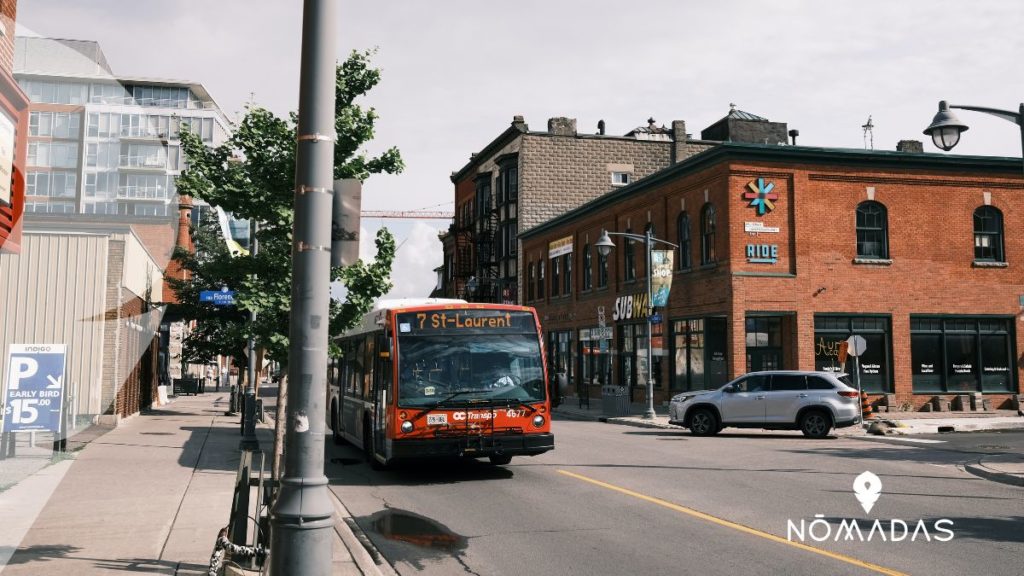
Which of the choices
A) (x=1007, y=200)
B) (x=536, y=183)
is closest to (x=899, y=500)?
(x=1007, y=200)

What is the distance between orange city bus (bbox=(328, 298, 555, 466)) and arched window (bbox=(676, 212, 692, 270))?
21180mm

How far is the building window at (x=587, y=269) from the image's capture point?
145 feet

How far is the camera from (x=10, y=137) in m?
9.52

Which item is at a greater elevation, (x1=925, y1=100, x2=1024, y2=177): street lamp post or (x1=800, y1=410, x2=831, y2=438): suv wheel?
(x1=925, y1=100, x2=1024, y2=177): street lamp post

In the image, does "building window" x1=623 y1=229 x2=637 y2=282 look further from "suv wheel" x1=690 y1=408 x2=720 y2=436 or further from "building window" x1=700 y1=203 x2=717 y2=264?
"suv wheel" x1=690 y1=408 x2=720 y2=436

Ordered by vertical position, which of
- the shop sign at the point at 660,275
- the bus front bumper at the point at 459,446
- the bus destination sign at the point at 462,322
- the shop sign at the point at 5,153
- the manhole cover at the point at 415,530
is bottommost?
the manhole cover at the point at 415,530

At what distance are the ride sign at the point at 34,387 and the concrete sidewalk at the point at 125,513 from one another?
1020mm

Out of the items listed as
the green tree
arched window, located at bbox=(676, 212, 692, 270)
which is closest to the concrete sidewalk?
the green tree

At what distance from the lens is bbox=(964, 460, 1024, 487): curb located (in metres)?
13.4

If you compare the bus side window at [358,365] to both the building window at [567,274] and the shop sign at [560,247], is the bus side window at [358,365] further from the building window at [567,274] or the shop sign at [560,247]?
the building window at [567,274]

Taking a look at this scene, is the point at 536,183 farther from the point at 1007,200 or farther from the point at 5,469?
the point at 5,469

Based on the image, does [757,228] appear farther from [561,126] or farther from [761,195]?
[561,126]

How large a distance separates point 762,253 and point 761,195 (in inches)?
84.6

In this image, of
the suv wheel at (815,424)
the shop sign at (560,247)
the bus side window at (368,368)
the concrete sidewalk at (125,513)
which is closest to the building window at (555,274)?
the shop sign at (560,247)
